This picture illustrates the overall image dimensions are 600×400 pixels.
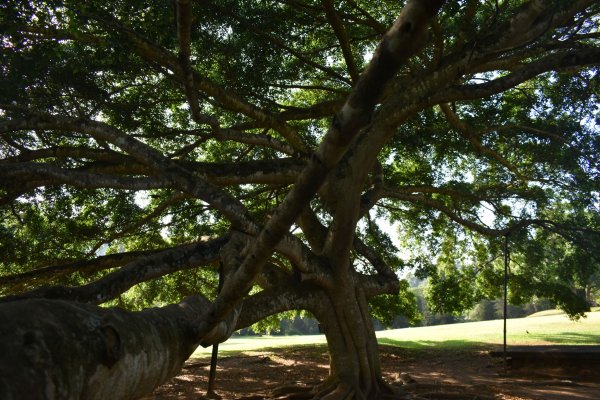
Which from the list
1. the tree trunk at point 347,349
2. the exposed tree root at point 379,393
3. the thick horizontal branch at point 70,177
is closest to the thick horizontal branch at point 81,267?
the thick horizontal branch at point 70,177

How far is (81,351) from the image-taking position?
2.31 metres

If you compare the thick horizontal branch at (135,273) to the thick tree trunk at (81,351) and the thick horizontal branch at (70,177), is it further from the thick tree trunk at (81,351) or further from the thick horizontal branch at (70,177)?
the thick tree trunk at (81,351)

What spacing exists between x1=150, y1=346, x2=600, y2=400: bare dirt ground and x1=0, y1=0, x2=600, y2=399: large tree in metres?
2.14

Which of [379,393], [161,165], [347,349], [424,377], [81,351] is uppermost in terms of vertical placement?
[161,165]

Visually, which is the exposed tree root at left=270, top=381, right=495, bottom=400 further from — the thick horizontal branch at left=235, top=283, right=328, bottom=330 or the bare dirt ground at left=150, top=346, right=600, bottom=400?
the thick horizontal branch at left=235, top=283, right=328, bottom=330

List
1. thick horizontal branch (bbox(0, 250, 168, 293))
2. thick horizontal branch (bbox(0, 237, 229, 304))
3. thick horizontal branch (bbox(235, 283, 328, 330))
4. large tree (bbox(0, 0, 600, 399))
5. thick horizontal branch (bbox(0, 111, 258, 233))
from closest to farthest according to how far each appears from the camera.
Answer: large tree (bbox(0, 0, 600, 399)) < thick horizontal branch (bbox(0, 237, 229, 304)) < thick horizontal branch (bbox(0, 111, 258, 233)) < thick horizontal branch (bbox(235, 283, 328, 330)) < thick horizontal branch (bbox(0, 250, 168, 293))

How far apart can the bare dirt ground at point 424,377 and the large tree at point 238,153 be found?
2142 mm

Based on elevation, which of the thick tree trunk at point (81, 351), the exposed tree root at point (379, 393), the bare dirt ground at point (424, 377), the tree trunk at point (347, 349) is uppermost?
the thick tree trunk at point (81, 351)

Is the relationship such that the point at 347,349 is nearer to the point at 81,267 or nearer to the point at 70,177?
the point at 81,267

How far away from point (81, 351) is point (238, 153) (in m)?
11.6

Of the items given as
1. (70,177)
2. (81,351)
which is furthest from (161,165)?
(81,351)

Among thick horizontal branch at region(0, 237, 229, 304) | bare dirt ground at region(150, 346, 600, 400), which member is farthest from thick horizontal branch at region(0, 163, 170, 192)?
bare dirt ground at region(150, 346, 600, 400)

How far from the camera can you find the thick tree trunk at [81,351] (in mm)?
1944

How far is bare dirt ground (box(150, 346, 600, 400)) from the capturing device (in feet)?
29.1
